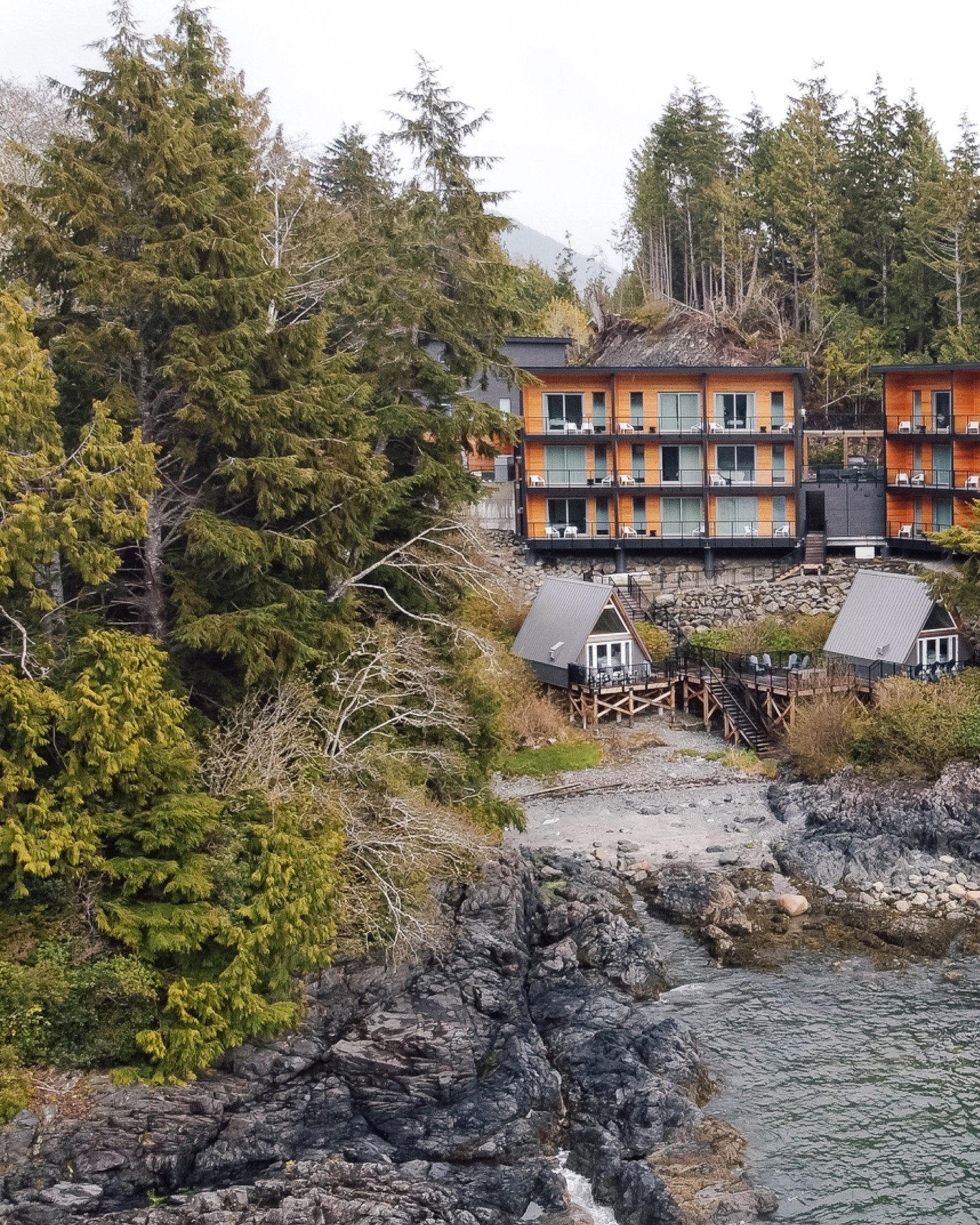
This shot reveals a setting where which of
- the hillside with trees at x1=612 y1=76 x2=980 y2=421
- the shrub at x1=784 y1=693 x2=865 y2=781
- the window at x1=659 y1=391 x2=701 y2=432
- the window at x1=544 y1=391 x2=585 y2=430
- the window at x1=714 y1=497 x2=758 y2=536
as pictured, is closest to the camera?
the shrub at x1=784 y1=693 x2=865 y2=781

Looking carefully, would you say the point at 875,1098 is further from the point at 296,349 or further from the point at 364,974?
the point at 296,349

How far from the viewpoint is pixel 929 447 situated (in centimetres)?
4509

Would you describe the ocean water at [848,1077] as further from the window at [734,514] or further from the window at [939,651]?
the window at [734,514]

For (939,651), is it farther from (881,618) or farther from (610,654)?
(610,654)

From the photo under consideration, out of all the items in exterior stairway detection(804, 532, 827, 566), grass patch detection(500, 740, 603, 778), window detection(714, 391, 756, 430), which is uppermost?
window detection(714, 391, 756, 430)

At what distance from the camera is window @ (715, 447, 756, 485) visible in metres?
46.4

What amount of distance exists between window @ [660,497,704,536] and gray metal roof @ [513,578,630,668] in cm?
591

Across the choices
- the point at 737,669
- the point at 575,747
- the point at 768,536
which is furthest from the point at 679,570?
the point at 575,747

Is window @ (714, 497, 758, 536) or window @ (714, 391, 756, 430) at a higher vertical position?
window @ (714, 391, 756, 430)

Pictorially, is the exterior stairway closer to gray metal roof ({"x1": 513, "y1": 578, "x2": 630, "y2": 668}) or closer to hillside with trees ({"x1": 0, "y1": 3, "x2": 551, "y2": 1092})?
gray metal roof ({"x1": 513, "y1": 578, "x2": 630, "y2": 668})

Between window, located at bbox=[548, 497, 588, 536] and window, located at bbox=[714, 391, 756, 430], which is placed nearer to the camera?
window, located at bbox=[714, 391, 756, 430]

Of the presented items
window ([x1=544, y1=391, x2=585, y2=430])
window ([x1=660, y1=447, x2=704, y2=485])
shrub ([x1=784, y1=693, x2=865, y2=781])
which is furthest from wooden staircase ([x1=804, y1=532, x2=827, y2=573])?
shrub ([x1=784, y1=693, x2=865, y2=781])

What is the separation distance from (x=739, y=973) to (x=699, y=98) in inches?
2248

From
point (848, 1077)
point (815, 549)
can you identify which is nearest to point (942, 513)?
point (815, 549)
